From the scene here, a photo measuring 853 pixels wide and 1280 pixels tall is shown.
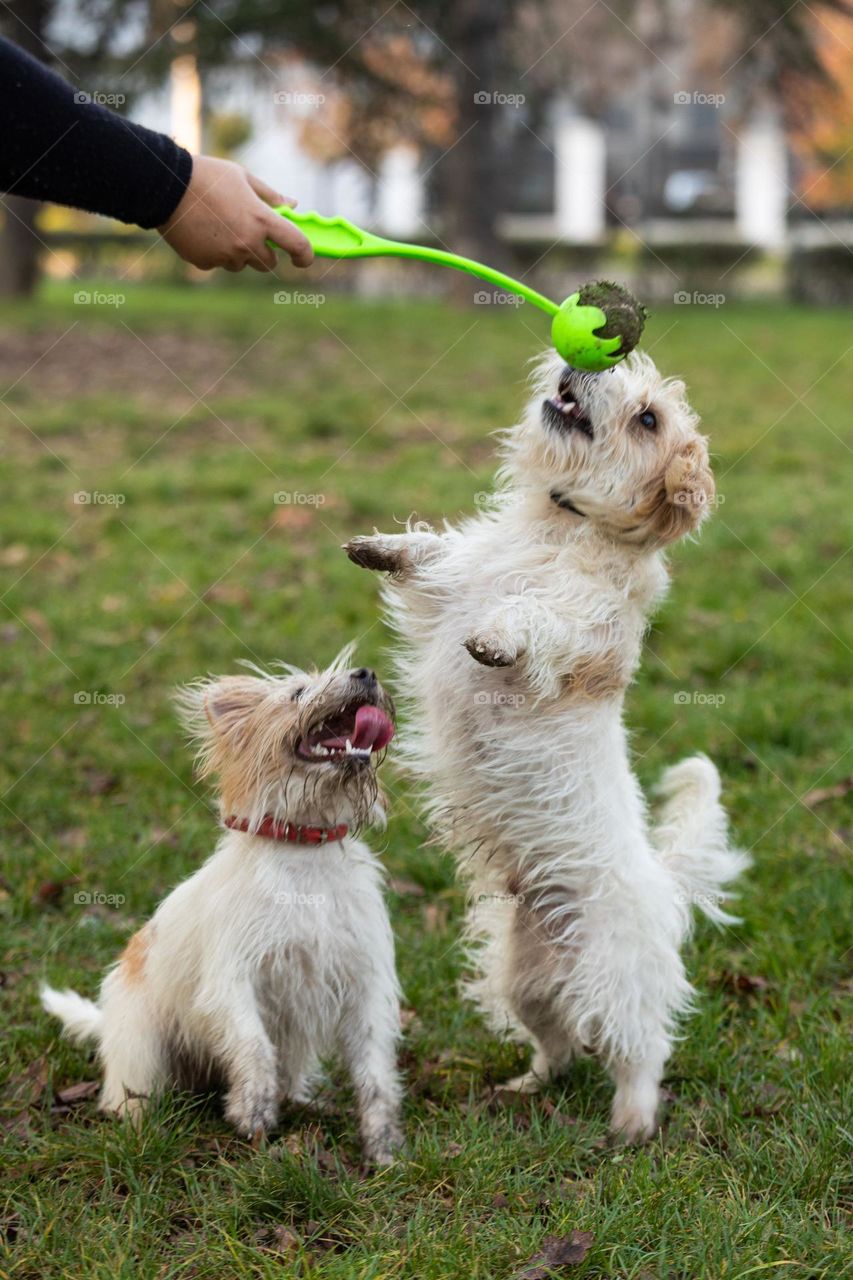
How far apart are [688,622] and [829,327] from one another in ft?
44.8

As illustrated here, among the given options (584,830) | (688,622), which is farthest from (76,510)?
(584,830)

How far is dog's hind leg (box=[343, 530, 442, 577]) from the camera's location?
3.75m

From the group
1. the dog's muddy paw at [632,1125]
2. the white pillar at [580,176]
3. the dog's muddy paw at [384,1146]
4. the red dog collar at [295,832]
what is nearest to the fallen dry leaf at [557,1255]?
the dog's muddy paw at [384,1146]

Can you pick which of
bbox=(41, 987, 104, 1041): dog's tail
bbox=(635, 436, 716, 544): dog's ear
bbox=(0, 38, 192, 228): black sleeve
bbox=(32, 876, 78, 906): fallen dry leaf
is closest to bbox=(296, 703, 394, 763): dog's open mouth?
bbox=(635, 436, 716, 544): dog's ear

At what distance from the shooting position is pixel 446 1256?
2.82m

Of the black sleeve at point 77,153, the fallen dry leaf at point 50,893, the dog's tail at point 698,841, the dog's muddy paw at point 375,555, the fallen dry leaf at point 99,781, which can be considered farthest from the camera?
the fallen dry leaf at point 99,781

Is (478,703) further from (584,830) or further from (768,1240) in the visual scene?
(768,1240)

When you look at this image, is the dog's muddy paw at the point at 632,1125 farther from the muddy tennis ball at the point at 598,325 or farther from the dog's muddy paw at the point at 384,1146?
the muddy tennis ball at the point at 598,325

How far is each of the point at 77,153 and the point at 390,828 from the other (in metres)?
2.57

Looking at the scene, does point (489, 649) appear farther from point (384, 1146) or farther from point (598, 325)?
point (384, 1146)

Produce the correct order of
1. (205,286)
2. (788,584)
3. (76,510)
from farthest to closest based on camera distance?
(205,286)
(76,510)
(788,584)

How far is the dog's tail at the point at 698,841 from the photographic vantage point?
157 inches

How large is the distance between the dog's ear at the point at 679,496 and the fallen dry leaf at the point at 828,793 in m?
1.97

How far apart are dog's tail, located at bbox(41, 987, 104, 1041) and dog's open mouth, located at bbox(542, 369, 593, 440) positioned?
6.55 ft
